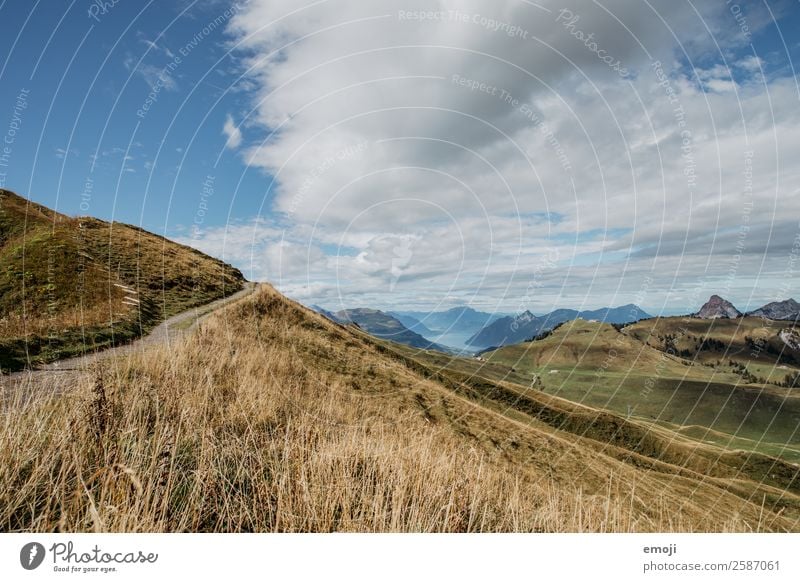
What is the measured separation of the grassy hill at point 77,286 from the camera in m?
17.3

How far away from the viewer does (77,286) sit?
29312mm

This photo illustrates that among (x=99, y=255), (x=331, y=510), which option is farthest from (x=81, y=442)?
(x=99, y=255)

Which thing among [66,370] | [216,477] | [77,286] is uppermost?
[77,286]

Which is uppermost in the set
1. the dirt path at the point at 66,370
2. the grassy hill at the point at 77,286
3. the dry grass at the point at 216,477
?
the grassy hill at the point at 77,286

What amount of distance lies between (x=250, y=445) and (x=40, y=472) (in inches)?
95.6

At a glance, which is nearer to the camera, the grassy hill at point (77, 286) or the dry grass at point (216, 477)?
the dry grass at point (216, 477)

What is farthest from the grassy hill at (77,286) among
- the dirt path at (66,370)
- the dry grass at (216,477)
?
the dry grass at (216,477)

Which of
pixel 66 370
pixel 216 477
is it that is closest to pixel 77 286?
pixel 66 370

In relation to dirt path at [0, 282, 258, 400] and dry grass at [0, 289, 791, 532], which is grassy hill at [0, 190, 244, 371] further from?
dry grass at [0, 289, 791, 532]

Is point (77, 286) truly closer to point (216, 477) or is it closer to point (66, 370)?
point (66, 370)

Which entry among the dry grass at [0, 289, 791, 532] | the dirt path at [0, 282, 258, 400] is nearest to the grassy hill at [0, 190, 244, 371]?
the dirt path at [0, 282, 258, 400]

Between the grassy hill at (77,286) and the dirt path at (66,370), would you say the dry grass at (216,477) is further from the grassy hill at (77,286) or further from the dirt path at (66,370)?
the grassy hill at (77,286)
